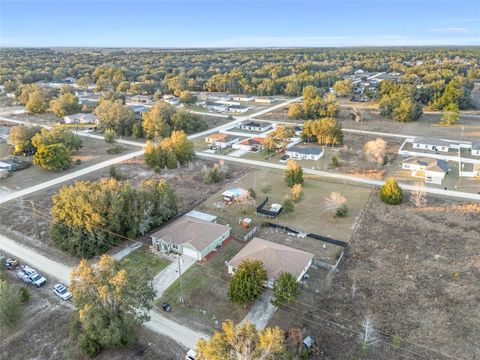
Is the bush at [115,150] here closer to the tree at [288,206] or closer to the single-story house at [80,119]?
the single-story house at [80,119]

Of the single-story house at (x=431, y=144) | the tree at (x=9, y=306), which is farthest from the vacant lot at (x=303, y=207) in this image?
the single-story house at (x=431, y=144)

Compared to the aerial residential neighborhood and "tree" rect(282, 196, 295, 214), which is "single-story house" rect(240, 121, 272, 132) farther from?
"tree" rect(282, 196, 295, 214)

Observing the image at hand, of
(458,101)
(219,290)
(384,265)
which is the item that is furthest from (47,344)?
(458,101)

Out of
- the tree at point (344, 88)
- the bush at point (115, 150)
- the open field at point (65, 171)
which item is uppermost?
the tree at point (344, 88)

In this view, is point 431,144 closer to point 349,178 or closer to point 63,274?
point 349,178

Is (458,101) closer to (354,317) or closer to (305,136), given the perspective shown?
(305,136)

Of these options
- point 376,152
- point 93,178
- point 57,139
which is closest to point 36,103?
point 57,139
